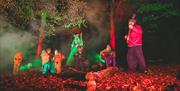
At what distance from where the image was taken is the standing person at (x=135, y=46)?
14.1 metres

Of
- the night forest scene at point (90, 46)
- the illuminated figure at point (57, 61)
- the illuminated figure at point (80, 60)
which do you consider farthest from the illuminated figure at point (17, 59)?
the illuminated figure at point (80, 60)

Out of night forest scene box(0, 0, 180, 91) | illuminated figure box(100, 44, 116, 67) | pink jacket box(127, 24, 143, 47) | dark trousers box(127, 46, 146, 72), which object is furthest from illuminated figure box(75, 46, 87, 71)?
pink jacket box(127, 24, 143, 47)

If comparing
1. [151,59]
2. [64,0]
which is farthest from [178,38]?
[64,0]

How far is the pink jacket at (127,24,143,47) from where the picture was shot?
1411cm

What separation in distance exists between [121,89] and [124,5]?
455 inches

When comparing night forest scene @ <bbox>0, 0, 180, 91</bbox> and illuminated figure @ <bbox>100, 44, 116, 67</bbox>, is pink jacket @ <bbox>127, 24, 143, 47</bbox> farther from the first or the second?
illuminated figure @ <bbox>100, 44, 116, 67</bbox>

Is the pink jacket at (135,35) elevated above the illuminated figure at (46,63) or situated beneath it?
elevated above

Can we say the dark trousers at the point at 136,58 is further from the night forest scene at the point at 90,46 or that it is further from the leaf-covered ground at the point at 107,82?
the leaf-covered ground at the point at 107,82

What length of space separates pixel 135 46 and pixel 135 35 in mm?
527

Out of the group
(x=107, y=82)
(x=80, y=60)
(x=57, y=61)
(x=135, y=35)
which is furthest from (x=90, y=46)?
(x=107, y=82)

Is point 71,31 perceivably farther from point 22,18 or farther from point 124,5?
point 22,18

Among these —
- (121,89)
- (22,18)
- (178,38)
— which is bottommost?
(121,89)

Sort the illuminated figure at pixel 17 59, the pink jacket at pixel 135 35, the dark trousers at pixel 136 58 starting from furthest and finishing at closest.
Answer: the illuminated figure at pixel 17 59 < the dark trousers at pixel 136 58 < the pink jacket at pixel 135 35

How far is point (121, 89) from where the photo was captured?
11.2 m
